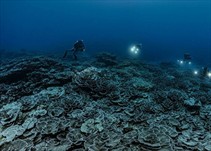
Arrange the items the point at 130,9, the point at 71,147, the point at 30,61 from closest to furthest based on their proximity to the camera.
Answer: the point at 71,147, the point at 30,61, the point at 130,9

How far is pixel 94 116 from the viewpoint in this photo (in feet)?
18.2

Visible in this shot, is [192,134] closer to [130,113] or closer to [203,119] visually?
[203,119]

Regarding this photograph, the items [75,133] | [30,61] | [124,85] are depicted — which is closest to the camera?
[75,133]

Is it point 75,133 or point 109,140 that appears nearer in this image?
point 109,140

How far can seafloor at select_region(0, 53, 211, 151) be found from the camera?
4105mm

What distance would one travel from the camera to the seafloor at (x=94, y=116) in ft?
13.5

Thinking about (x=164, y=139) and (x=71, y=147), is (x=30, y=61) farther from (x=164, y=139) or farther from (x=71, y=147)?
(x=164, y=139)

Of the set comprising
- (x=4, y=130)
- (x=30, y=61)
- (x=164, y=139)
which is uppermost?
→ (x=30, y=61)

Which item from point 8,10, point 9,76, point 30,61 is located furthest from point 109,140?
point 8,10

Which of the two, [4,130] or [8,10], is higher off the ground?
[8,10]

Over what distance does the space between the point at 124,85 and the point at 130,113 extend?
2.67m

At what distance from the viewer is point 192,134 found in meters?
4.75

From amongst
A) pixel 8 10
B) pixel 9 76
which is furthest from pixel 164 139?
pixel 8 10

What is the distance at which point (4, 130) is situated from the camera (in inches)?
181
